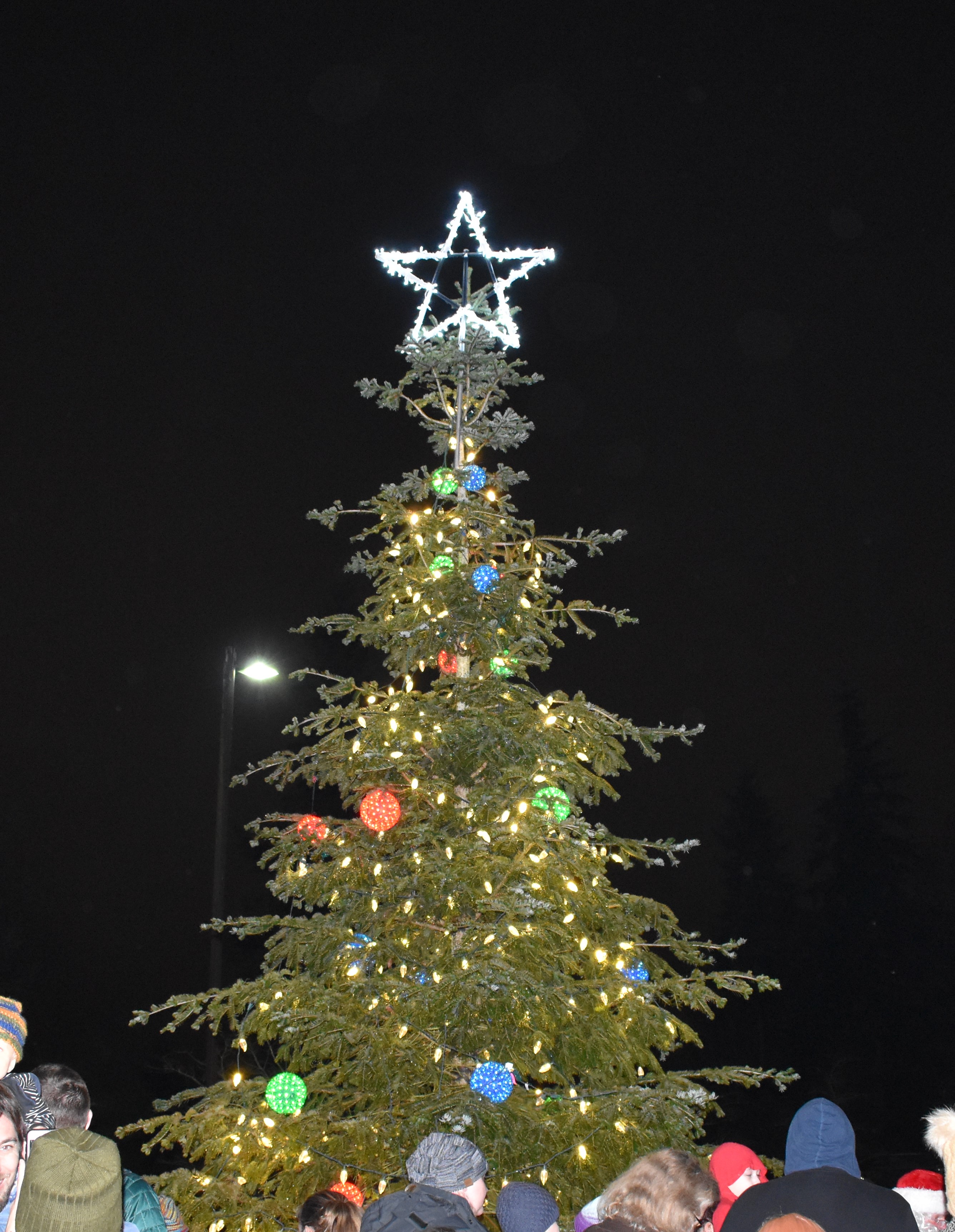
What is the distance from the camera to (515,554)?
7.64 metres

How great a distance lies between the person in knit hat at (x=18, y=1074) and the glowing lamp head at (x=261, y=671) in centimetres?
493

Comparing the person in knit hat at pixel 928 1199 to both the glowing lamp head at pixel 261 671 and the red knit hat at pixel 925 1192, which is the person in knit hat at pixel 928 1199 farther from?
the glowing lamp head at pixel 261 671

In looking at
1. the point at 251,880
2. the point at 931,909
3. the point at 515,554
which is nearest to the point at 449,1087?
the point at 515,554

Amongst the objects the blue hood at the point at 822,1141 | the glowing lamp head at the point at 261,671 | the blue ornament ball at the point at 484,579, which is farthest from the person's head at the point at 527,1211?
the glowing lamp head at the point at 261,671

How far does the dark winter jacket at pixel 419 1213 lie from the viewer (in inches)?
125

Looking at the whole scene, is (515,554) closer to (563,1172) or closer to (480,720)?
(480,720)

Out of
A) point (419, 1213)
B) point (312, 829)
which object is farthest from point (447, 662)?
point (419, 1213)

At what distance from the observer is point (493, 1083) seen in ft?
17.7

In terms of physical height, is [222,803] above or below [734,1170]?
above

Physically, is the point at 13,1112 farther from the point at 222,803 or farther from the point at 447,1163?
the point at 222,803

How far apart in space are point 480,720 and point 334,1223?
3.11m

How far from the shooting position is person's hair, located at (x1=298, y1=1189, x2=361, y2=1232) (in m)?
3.87

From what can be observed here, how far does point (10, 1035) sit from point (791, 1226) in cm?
258

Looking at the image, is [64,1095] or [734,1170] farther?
[734,1170]
